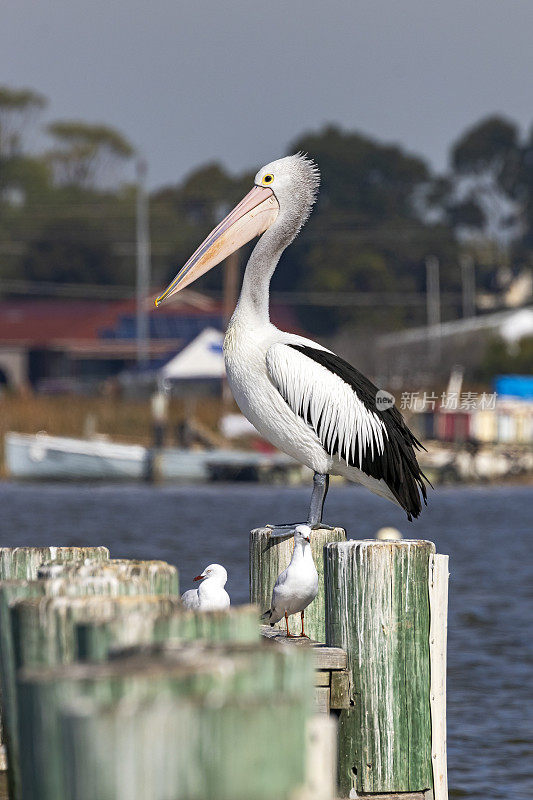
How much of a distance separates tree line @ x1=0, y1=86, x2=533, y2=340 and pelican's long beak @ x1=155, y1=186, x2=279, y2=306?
48663 mm

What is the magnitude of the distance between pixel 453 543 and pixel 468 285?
3536 centimetres

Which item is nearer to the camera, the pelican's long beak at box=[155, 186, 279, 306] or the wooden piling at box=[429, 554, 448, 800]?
the wooden piling at box=[429, 554, 448, 800]

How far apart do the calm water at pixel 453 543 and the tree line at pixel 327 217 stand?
2026 centimetres

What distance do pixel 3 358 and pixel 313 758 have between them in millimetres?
52040

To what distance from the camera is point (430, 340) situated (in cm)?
5062

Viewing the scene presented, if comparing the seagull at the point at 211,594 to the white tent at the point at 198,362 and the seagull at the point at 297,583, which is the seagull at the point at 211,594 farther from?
the white tent at the point at 198,362

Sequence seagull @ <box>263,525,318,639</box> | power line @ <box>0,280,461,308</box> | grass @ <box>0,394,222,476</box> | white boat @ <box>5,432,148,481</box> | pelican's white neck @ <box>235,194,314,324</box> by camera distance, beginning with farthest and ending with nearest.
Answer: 1. power line @ <box>0,280,461,308</box>
2. grass @ <box>0,394,222,476</box>
3. white boat @ <box>5,432,148,481</box>
4. pelican's white neck @ <box>235,194,314,324</box>
5. seagull @ <box>263,525,318,639</box>

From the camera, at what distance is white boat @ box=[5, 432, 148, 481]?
35719 millimetres

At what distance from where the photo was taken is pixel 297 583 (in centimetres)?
441

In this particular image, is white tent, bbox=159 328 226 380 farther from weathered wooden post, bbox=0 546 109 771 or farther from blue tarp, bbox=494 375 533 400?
weathered wooden post, bbox=0 546 109 771

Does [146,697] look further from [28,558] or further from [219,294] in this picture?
[219,294]

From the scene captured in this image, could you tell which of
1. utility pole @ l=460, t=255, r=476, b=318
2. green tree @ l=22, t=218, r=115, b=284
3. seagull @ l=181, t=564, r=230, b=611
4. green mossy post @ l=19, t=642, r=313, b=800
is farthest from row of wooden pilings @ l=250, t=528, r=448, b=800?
utility pole @ l=460, t=255, r=476, b=318

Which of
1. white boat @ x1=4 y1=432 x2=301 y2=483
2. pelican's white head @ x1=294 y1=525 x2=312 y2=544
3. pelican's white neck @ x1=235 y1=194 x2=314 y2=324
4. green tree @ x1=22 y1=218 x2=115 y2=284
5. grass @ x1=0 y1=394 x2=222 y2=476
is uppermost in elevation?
green tree @ x1=22 y1=218 x2=115 y2=284

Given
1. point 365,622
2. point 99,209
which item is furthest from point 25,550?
point 99,209
